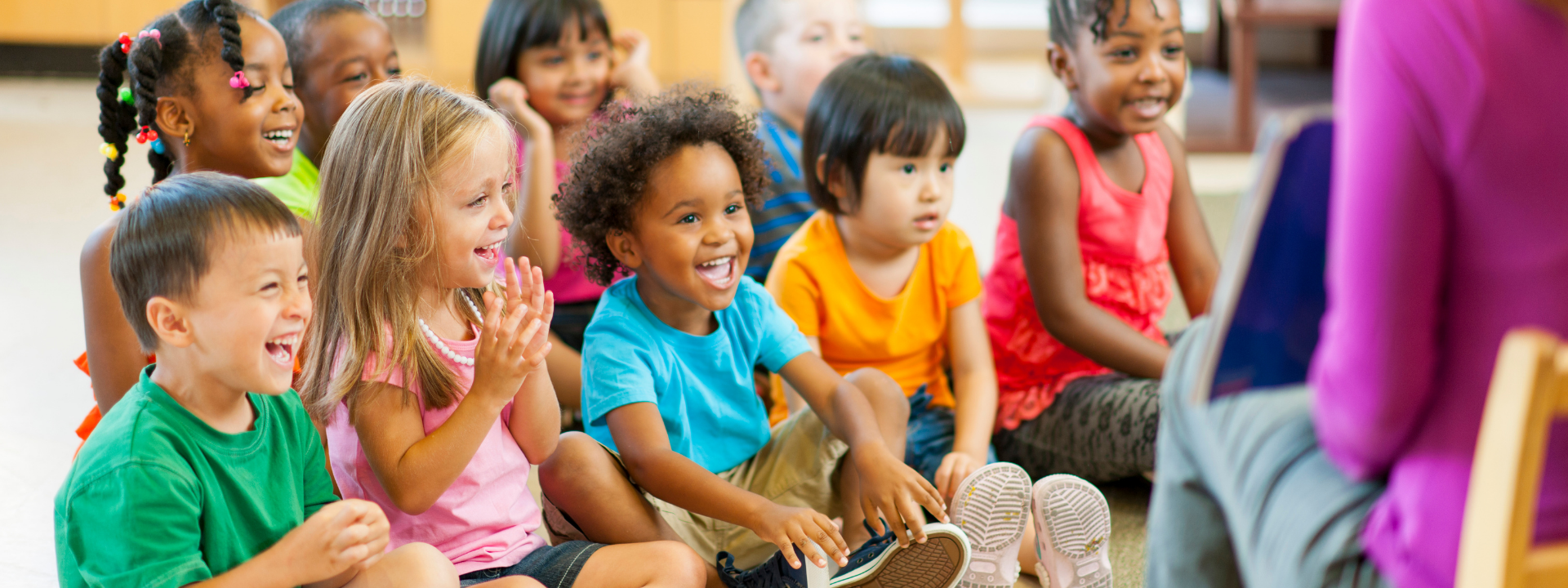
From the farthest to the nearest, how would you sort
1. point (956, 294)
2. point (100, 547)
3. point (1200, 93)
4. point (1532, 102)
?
1. point (1200, 93)
2. point (956, 294)
3. point (100, 547)
4. point (1532, 102)

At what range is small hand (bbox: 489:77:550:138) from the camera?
6.65 feet

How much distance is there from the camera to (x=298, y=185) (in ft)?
5.55

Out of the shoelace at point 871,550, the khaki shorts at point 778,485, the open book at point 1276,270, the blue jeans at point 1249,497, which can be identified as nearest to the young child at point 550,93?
the khaki shorts at point 778,485

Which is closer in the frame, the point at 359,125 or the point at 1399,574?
the point at 1399,574

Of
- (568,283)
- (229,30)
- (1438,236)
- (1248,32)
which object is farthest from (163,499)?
(1248,32)

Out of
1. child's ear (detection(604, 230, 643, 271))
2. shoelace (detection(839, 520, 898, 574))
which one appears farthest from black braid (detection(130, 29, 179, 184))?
shoelace (detection(839, 520, 898, 574))

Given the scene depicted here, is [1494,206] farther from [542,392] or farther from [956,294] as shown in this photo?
[956,294]

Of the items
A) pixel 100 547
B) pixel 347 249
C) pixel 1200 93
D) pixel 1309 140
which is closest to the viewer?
pixel 1309 140

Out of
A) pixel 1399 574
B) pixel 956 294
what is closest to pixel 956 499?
pixel 956 294

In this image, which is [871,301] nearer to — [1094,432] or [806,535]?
[1094,432]

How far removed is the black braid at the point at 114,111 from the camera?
1431mm

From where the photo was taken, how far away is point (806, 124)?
177 centimetres

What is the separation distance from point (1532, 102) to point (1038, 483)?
2.44ft

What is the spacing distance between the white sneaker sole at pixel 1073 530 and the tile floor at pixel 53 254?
14cm
